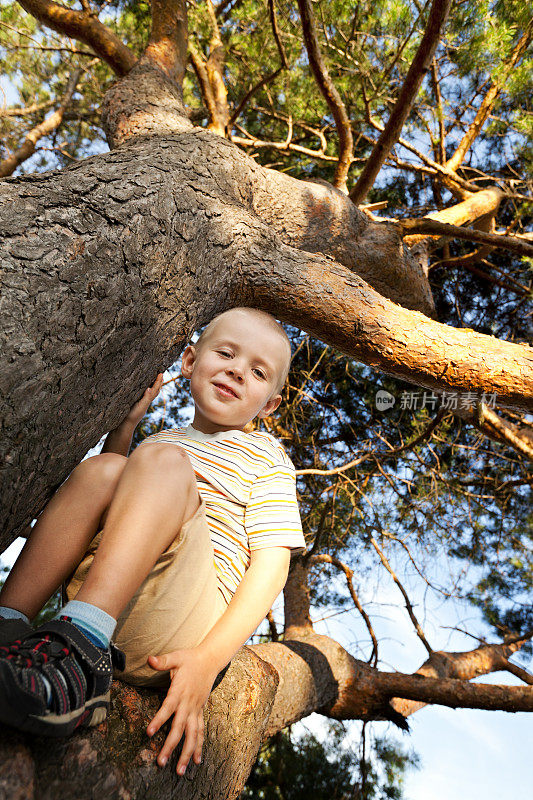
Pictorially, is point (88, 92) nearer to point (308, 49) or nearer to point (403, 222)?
point (308, 49)

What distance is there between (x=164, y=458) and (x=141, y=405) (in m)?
0.44


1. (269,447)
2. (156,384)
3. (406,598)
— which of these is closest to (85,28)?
(156,384)

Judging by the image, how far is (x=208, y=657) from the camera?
978mm

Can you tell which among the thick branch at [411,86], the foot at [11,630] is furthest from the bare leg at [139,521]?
the thick branch at [411,86]

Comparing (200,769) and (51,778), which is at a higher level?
(51,778)

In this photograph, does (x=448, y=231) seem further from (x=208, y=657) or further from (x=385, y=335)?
(x=208, y=657)

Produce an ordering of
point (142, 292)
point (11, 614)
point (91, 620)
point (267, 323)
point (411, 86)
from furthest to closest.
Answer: point (411, 86) < point (267, 323) < point (142, 292) < point (11, 614) < point (91, 620)

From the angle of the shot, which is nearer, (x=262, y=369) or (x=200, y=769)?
(x=200, y=769)

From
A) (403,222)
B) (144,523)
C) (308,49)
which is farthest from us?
(403,222)

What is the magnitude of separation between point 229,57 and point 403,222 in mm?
2084

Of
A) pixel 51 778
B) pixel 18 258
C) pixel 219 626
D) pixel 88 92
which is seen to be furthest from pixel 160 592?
pixel 88 92

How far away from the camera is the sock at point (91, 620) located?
2.60 feet

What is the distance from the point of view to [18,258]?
92 centimetres

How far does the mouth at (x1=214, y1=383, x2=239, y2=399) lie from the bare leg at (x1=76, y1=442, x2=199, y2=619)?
15.4 inches
